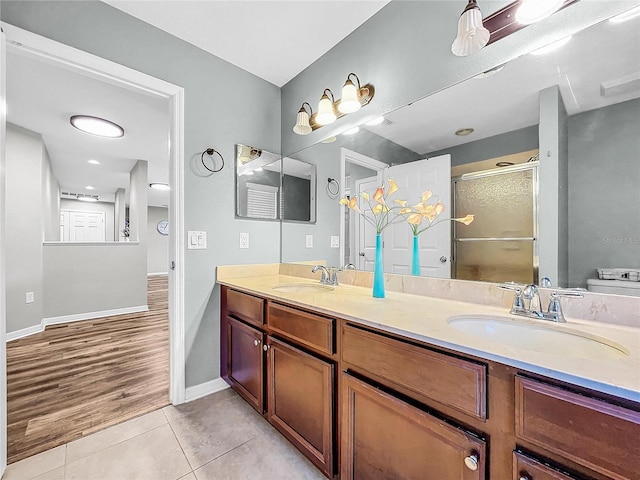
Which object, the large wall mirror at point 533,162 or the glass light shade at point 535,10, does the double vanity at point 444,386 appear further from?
the glass light shade at point 535,10

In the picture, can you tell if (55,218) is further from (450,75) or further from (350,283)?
(450,75)

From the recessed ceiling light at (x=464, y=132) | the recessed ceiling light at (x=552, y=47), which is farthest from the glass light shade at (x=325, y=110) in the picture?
the recessed ceiling light at (x=552, y=47)

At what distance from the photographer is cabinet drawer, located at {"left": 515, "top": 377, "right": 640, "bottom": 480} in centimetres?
54

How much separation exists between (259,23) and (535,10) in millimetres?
1468

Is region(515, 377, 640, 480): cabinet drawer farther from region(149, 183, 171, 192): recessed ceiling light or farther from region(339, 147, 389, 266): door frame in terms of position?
region(149, 183, 171, 192): recessed ceiling light

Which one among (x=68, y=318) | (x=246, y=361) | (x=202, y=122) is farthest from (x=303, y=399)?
(x=68, y=318)

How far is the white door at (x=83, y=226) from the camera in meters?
8.05

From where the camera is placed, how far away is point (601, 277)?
999 mm

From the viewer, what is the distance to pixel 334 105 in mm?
1927

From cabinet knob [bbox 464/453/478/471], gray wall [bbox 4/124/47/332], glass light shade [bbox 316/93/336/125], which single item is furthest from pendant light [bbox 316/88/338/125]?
gray wall [bbox 4/124/47/332]

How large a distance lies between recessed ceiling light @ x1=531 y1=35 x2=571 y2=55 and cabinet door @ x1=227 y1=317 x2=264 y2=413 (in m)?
1.84

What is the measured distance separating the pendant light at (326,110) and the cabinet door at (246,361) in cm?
147

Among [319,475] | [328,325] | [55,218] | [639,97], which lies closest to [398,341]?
[328,325]

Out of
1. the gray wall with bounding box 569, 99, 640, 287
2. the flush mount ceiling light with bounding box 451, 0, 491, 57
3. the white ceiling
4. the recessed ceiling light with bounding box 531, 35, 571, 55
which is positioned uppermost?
the white ceiling
